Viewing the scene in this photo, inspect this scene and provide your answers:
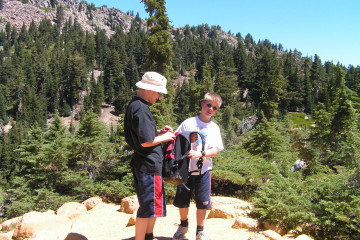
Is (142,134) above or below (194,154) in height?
above

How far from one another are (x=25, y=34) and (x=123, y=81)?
233ft

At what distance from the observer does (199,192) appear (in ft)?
→ 12.0

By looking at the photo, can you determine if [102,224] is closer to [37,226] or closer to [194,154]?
[37,226]

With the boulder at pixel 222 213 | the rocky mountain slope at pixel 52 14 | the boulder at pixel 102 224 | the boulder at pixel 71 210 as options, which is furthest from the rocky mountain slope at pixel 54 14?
the boulder at pixel 222 213

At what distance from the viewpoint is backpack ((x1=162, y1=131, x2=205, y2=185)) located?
323 cm

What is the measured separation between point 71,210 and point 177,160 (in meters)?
4.26

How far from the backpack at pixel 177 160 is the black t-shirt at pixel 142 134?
14 centimetres

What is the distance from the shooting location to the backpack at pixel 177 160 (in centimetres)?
323

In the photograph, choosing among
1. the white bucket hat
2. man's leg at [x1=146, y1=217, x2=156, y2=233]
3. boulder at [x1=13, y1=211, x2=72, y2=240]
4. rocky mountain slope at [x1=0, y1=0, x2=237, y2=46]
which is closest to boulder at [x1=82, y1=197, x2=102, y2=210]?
boulder at [x1=13, y1=211, x2=72, y2=240]

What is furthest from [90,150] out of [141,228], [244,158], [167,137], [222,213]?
[167,137]

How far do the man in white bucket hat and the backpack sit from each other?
0.14 m

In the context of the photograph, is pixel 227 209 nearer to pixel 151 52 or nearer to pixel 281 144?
pixel 281 144

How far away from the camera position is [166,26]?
66.8ft

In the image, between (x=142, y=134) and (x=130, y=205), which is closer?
(x=142, y=134)
